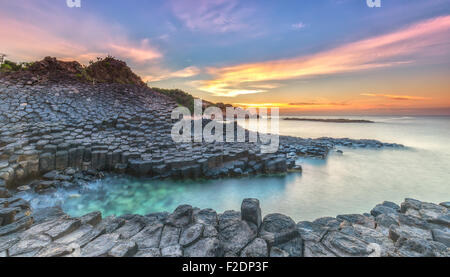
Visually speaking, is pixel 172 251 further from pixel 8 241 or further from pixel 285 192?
pixel 285 192

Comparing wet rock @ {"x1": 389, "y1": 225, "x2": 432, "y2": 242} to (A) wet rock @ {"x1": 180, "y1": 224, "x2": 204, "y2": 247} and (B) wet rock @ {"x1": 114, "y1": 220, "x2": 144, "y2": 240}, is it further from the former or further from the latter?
(B) wet rock @ {"x1": 114, "y1": 220, "x2": 144, "y2": 240}

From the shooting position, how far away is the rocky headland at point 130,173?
215 centimetres

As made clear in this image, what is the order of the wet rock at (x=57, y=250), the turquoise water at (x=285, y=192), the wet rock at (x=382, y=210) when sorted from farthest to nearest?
the turquoise water at (x=285, y=192) < the wet rock at (x=382, y=210) < the wet rock at (x=57, y=250)

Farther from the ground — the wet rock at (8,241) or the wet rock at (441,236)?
the wet rock at (8,241)

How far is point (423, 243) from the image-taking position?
6.91 feet

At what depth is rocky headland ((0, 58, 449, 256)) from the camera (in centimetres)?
215

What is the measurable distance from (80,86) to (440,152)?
23715 millimetres

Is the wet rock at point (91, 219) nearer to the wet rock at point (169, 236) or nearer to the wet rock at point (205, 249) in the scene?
the wet rock at point (169, 236)

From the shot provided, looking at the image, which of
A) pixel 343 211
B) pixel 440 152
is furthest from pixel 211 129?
pixel 440 152

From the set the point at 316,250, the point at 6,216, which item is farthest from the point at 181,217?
the point at 6,216

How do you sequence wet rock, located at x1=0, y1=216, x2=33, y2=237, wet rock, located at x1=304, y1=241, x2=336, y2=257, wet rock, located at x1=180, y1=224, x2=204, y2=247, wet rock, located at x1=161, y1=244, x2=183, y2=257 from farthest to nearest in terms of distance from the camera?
wet rock, located at x1=0, y1=216, x2=33, y2=237 < wet rock, located at x1=180, y1=224, x2=204, y2=247 < wet rock, located at x1=304, y1=241, x2=336, y2=257 < wet rock, located at x1=161, y1=244, x2=183, y2=257

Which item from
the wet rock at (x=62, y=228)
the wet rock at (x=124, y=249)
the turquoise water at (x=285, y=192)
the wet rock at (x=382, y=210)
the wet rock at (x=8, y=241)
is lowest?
the turquoise water at (x=285, y=192)

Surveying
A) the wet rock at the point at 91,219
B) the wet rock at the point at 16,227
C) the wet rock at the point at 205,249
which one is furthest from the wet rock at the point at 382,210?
the wet rock at the point at 16,227

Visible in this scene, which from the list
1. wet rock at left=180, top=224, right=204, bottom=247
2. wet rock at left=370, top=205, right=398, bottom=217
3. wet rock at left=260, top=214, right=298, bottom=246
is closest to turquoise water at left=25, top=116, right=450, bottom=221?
wet rock at left=370, top=205, right=398, bottom=217
